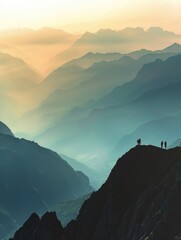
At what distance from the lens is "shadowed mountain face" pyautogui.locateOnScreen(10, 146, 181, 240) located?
108 meters

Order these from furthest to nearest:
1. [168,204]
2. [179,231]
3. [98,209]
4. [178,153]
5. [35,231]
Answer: [35,231] < [98,209] < [178,153] < [168,204] < [179,231]

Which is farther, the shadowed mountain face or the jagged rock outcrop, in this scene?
the jagged rock outcrop

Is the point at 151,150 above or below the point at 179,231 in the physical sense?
above

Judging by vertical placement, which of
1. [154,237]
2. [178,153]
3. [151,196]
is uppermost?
[178,153]

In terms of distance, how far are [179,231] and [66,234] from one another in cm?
4231

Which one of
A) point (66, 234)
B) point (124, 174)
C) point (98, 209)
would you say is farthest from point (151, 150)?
point (66, 234)

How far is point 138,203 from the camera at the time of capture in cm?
12056

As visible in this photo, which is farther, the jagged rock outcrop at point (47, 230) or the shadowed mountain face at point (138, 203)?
the jagged rock outcrop at point (47, 230)

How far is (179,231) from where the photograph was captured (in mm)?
101688

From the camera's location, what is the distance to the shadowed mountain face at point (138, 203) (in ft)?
353

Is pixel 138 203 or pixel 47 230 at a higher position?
pixel 138 203

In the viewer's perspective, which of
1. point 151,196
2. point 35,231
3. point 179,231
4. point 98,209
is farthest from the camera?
point 35,231

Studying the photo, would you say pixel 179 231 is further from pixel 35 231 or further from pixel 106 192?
pixel 35 231

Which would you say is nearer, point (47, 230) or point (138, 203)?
point (138, 203)
